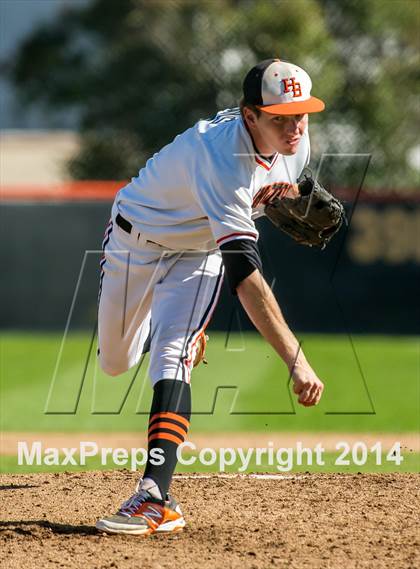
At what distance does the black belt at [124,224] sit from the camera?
5.02m

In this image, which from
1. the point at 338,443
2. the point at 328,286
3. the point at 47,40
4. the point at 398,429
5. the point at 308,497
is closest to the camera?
the point at 308,497

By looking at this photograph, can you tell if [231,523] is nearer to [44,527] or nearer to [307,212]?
[44,527]

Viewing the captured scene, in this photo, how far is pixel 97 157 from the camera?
15.7 meters

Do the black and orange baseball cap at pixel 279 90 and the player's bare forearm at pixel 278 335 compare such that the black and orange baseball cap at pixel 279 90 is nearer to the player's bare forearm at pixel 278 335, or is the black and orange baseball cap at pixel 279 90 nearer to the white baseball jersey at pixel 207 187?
the white baseball jersey at pixel 207 187

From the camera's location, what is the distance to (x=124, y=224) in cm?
504

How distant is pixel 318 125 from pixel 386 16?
6.71ft

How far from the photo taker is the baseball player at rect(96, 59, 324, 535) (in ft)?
14.2

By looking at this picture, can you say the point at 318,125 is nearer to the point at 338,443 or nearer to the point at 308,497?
the point at 338,443

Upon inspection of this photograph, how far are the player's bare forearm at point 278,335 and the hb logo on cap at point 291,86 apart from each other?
28.9 inches

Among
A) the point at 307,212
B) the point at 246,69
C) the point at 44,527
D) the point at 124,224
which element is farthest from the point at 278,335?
the point at 246,69

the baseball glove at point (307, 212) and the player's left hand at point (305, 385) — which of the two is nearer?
the player's left hand at point (305, 385)

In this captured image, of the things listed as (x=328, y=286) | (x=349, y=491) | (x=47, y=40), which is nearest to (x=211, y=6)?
(x=47, y=40)

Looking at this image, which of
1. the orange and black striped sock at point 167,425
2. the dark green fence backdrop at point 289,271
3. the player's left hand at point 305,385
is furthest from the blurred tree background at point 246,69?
the player's left hand at point 305,385

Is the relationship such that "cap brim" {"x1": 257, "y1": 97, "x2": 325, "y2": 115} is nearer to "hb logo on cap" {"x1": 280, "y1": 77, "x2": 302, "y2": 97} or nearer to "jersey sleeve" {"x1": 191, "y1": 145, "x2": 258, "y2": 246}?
"hb logo on cap" {"x1": 280, "y1": 77, "x2": 302, "y2": 97}
